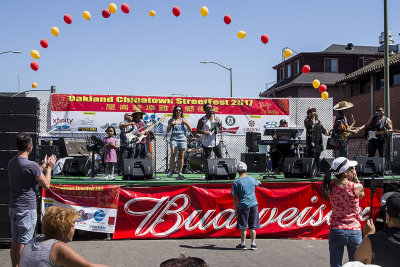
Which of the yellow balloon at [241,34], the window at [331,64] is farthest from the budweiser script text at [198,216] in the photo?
the window at [331,64]

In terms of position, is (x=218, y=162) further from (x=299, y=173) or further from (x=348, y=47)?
(x=348, y=47)

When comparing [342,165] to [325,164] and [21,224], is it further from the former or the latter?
[325,164]

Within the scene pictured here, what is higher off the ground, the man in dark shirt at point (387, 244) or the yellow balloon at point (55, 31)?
the yellow balloon at point (55, 31)

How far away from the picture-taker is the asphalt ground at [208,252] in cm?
774

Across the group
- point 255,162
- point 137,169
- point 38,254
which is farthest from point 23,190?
point 255,162

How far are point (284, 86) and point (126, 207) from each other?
136ft

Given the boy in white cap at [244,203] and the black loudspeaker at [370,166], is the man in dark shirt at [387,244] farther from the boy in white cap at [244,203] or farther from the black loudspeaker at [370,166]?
the black loudspeaker at [370,166]

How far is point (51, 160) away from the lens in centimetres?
630

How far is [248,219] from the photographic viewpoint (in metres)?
8.85

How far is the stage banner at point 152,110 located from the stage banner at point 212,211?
5.67 metres

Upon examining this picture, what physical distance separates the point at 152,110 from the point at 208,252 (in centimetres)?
815

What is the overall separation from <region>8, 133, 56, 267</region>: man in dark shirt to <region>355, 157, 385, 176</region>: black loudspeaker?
7027mm

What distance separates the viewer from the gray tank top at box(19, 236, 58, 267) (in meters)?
3.38

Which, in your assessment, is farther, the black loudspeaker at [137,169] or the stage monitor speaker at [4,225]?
the black loudspeaker at [137,169]
